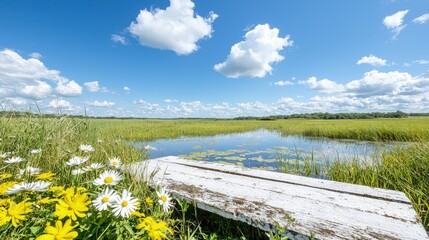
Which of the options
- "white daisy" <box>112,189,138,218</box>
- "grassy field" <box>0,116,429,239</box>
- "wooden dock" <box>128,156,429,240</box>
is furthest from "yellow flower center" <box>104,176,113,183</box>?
"wooden dock" <box>128,156,429,240</box>

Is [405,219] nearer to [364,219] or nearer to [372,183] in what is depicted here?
[364,219]

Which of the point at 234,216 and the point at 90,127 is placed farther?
the point at 90,127

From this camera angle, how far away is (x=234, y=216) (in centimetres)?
183

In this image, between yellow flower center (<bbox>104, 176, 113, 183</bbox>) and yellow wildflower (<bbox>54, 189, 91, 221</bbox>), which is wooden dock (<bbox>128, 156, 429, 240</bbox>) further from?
yellow wildflower (<bbox>54, 189, 91, 221</bbox>)

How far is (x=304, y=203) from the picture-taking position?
1.87 m

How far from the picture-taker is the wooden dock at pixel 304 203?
1.50 metres

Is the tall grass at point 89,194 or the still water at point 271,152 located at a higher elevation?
the tall grass at point 89,194

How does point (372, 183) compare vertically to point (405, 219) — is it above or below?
below

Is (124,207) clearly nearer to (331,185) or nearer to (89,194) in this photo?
(89,194)

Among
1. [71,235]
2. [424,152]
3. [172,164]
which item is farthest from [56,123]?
[424,152]

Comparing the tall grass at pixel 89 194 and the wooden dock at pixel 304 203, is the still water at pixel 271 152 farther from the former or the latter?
the wooden dock at pixel 304 203

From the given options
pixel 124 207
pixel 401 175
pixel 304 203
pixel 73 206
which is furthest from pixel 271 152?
pixel 73 206

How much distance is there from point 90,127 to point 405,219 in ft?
17.8

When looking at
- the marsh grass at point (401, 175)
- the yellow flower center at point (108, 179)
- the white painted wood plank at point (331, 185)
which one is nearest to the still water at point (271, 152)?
the marsh grass at point (401, 175)
